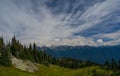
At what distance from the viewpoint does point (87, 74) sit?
15225 centimetres

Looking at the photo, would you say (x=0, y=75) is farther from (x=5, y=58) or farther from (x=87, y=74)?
(x=87, y=74)

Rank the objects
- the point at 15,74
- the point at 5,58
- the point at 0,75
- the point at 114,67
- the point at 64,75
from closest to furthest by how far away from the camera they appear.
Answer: the point at 0,75 < the point at 15,74 < the point at 5,58 < the point at 64,75 < the point at 114,67

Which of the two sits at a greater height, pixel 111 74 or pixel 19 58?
pixel 19 58

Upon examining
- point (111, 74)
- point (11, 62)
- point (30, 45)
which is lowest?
point (111, 74)

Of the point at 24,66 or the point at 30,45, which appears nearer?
the point at 24,66

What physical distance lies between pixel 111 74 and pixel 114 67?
1476 inches

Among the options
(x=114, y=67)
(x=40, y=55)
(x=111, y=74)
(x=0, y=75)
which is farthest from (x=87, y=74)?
(x=0, y=75)

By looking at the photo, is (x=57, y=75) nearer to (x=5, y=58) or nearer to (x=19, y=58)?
(x=19, y=58)

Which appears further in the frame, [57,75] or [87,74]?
[87,74]

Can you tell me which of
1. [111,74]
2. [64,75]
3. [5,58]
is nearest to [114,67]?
[111,74]

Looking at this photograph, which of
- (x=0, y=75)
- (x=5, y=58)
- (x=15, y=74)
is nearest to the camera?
(x=0, y=75)

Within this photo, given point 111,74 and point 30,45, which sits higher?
point 30,45

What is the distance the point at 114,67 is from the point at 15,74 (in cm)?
11615

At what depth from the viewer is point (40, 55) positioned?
19438cm
